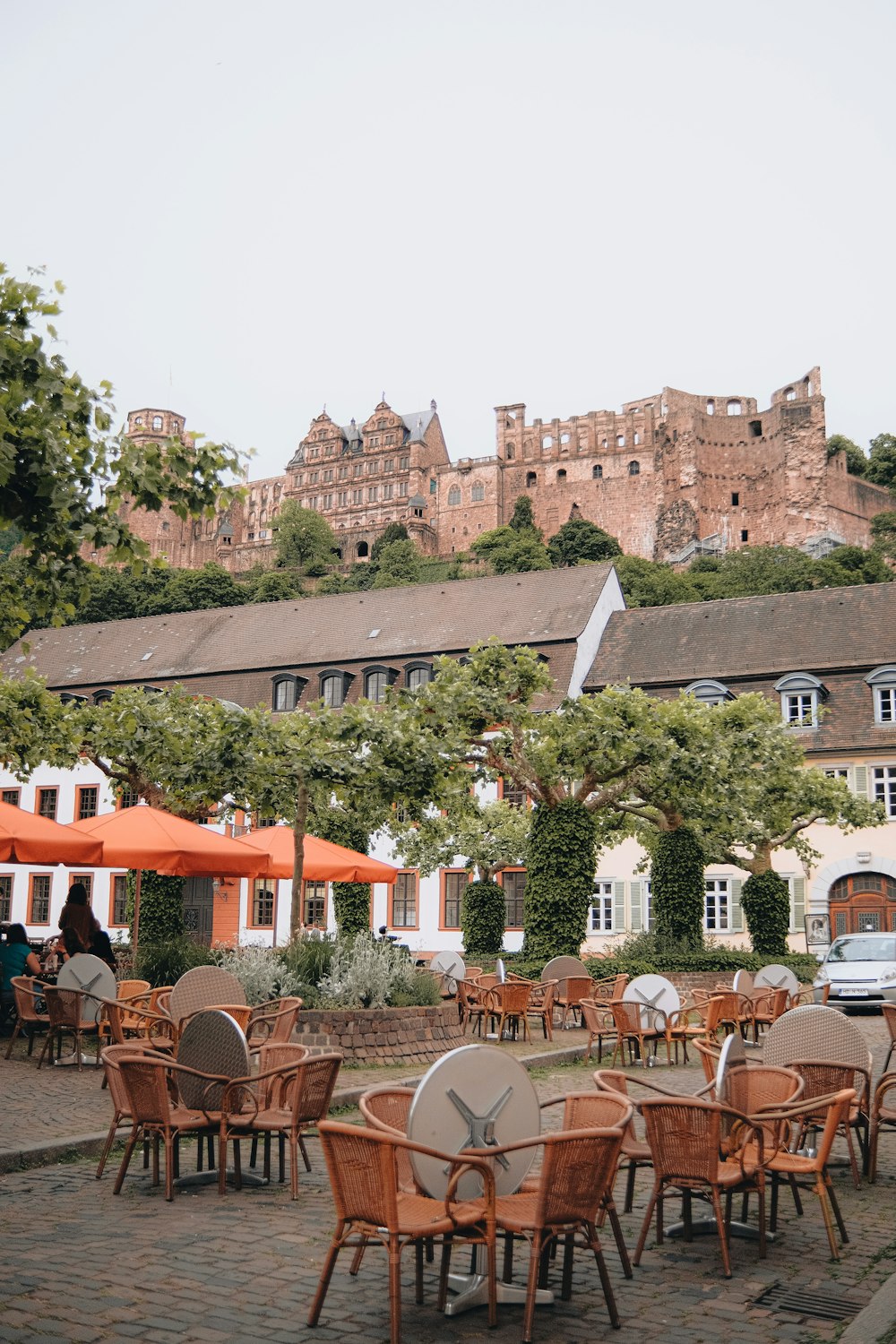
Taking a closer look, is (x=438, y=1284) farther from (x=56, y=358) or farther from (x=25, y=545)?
(x=56, y=358)

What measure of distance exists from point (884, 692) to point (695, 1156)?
110 feet

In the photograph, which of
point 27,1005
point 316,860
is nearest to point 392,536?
point 316,860

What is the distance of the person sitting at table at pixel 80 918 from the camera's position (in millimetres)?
14125

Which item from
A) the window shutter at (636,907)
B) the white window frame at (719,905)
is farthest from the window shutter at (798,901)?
the window shutter at (636,907)

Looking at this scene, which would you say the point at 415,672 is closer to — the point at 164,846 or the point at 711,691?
the point at 711,691

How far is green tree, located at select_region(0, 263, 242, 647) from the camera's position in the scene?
807cm

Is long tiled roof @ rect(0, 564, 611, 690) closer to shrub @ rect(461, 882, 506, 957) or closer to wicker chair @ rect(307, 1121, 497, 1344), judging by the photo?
shrub @ rect(461, 882, 506, 957)

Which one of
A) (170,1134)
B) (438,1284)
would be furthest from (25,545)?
(438,1284)

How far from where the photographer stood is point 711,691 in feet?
128

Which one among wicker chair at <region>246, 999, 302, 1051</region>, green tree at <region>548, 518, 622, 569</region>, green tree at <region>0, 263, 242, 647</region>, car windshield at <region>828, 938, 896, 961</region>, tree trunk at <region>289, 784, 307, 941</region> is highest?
green tree at <region>548, 518, 622, 569</region>

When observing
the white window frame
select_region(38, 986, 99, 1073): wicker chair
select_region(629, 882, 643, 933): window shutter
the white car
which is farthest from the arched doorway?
select_region(38, 986, 99, 1073): wicker chair

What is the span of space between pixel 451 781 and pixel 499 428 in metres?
104

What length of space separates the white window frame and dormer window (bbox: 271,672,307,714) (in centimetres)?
1456

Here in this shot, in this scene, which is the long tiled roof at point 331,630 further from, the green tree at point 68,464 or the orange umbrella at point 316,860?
the green tree at point 68,464
